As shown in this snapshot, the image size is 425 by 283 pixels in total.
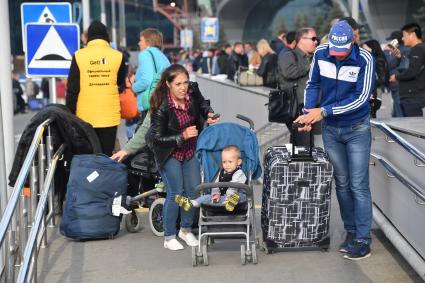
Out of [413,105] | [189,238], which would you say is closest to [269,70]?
[413,105]

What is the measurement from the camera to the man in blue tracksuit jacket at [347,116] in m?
6.96

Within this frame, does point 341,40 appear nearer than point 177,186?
Yes

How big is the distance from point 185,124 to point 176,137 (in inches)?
→ 12.8

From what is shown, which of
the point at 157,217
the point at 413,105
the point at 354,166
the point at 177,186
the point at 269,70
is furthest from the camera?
the point at 269,70

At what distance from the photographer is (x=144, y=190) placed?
8914 millimetres

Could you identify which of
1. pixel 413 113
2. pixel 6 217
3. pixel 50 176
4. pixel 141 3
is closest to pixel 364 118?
pixel 50 176

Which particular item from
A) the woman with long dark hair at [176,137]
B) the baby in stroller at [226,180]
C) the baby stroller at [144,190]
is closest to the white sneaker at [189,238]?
the woman with long dark hair at [176,137]

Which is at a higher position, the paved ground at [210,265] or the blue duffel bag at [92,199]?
the blue duffel bag at [92,199]

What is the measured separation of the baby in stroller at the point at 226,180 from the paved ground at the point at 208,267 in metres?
0.49

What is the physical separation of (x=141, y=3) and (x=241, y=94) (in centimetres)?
10130

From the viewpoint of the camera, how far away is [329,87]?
23.3 feet

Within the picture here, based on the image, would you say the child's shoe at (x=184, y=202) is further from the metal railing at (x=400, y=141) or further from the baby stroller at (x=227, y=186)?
the metal railing at (x=400, y=141)

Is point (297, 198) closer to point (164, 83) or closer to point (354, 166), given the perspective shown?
point (354, 166)

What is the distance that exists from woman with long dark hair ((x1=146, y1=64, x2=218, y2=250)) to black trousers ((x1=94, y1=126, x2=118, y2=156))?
69.2 inches
